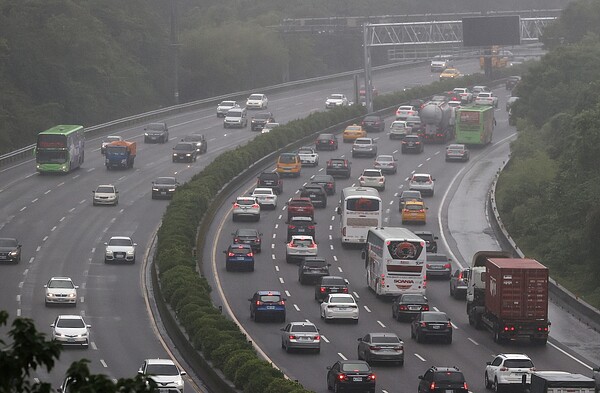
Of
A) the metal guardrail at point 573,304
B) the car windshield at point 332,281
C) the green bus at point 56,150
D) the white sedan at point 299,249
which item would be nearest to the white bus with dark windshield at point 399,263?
the car windshield at point 332,281

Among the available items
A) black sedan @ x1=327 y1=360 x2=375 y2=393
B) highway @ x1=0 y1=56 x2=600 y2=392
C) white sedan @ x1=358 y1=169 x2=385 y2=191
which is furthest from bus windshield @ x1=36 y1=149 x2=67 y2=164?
black sedan @ x1=327 y1=360 x2=375 y2=393

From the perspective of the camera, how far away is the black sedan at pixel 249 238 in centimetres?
7900

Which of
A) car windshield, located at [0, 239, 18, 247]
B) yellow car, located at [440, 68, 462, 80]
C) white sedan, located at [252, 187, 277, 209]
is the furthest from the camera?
yellow car, located at [440, 68, 462, 80]

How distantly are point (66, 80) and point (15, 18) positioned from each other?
8341 mm

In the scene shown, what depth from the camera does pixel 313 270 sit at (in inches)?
2803

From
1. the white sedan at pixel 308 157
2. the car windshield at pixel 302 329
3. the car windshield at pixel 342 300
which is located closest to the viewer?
the car windshield at pixel 302 329

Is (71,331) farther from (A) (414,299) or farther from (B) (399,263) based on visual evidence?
(B) (399,263)

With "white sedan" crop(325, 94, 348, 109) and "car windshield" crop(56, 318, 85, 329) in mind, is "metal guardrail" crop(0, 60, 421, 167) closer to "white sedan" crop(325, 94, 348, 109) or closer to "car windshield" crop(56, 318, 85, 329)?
"white sedan" crop(325, 94, 348, 109)

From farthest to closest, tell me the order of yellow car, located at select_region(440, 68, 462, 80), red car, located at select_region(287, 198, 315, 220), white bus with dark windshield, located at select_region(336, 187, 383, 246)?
yellow car, located at select_region(440, 68, 462, 80) → red car, located at select_region(287, 198, 315, 220) → white bus with dark windshield, located at select_region(336, 187, 383, 246)

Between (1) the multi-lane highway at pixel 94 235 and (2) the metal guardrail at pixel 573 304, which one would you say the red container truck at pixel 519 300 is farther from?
(1) the multi-lane highway at pixel 94 235

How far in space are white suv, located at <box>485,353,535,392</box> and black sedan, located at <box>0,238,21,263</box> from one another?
1336 inches

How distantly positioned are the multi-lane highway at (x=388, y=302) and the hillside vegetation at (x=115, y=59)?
36.3 m

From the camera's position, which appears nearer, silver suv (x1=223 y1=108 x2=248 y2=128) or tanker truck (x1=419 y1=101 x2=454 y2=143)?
tanker truck (x1=419 y1=101 x2=454 y2=143)

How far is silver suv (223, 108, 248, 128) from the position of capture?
129 metres
